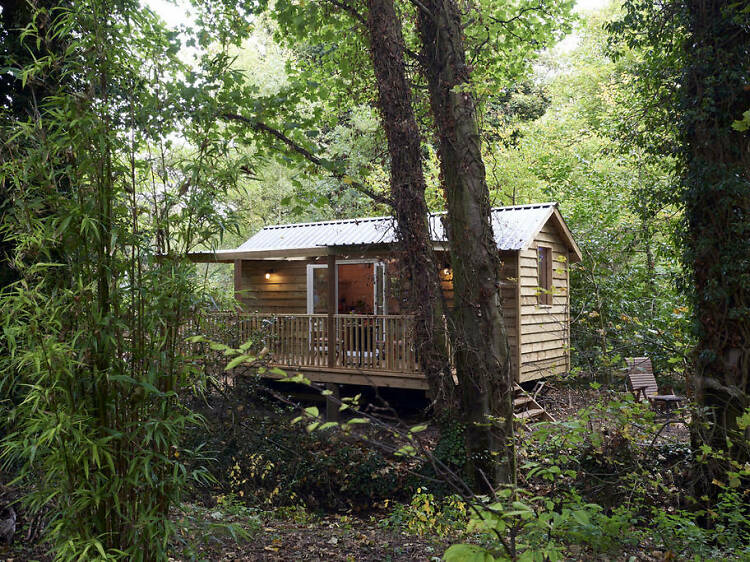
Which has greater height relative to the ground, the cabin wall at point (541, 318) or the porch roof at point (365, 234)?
the porch roof at point (365, 234)

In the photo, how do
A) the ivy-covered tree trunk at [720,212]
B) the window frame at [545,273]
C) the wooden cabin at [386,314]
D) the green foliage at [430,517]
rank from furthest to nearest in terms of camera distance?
1. the window frame at [545,273]
2. the wooden cabin at [386,314]
3. the green foliage at [430,517]
4. the ivy-covered tree trunk at [720,212]

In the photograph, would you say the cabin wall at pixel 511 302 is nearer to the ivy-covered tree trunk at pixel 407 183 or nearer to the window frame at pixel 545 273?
the window frame at pixel 545 273

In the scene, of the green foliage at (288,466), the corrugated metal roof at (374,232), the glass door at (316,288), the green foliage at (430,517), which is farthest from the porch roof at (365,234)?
the green foliage at (430,517)

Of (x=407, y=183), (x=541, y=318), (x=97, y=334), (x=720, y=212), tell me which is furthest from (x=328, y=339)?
(x=97, y=334)


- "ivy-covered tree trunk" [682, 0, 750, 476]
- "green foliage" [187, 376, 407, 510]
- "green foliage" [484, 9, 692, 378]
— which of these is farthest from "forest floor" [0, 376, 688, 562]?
"green foliage" [484, 9, 692, 378]

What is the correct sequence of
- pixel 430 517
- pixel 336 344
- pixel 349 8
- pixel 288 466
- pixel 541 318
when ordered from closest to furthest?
1. pixel 430 517
2. pixel 288 466
3. pixel 349 8
4. pixel 336 344
5. pixel 541 318

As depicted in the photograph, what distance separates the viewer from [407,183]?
26.8 ft

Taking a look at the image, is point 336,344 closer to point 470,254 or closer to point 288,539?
point 470,254

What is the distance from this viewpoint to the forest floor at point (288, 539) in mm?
4227

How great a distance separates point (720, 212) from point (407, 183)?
3759 mm

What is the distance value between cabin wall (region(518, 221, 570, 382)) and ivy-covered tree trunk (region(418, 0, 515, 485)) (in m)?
3.21

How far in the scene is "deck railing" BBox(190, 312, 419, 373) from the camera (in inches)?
410

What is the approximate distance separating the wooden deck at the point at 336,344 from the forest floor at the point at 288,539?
126 inches

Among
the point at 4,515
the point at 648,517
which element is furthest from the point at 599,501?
the point at 4,515
